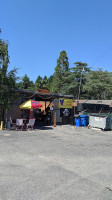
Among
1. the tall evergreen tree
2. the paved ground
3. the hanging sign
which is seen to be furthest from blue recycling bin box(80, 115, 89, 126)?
the tall evergreen tree

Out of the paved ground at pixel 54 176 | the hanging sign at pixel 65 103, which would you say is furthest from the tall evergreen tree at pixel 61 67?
the paved ground at pixel 54 176

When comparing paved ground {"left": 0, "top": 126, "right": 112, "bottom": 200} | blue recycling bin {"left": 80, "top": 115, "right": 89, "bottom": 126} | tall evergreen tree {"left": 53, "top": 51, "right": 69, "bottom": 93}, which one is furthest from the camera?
tall evergreen tree {"left": 53, "top": 51, "right": 69, "bottom": 93}

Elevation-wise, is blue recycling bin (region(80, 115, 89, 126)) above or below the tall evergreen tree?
below

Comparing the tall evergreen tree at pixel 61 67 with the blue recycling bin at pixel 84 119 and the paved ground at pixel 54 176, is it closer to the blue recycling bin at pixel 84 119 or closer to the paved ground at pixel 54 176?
the blue recycling bin at pixel 84 119

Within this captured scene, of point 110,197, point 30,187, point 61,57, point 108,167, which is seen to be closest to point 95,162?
point 108,167

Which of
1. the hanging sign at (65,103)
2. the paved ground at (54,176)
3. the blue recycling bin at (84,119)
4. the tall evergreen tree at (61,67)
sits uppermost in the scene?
the tall evergreen tree at (61,67)

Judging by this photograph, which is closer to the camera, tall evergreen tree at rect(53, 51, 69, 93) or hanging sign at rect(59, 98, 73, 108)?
hanging sign at rect(59, 98, 73, 108)

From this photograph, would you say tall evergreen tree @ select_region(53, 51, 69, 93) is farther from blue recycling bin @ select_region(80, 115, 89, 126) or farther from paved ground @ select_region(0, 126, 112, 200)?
paved ground @ select_region(0, 126, 112, 200)

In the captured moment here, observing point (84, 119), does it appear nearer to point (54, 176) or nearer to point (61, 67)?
point (54, 176)

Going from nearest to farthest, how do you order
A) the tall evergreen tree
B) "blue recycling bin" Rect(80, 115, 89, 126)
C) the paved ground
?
the paved ground, "blue recycling bin" Rect(80, 115, 89, 126), the tall evergreen tree

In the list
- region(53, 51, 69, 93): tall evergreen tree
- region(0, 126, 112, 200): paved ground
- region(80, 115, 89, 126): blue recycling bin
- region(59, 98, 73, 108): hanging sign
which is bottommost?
region(0, 126, 112, 200): paved ground

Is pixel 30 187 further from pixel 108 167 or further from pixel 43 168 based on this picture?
pixel 108 167

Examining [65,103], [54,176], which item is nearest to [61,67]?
[65,103]

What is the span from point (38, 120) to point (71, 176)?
14.7 m
